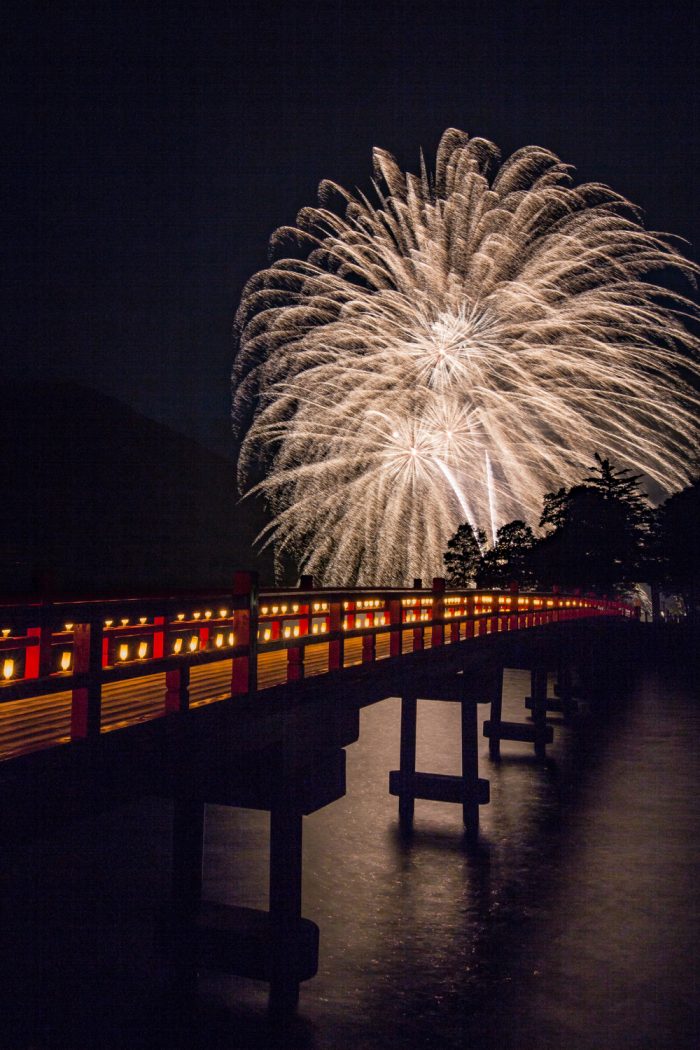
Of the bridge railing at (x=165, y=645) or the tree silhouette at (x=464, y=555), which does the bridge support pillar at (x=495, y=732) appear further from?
the tree silhouette at (x=464, y=555)

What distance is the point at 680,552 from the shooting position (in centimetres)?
8381

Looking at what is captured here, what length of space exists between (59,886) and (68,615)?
1547 centimetres

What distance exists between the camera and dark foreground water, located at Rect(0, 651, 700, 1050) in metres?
13.9

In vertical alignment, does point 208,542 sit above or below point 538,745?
above

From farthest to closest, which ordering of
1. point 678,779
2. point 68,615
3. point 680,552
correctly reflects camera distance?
point 680,552 < point 678,779 < point 68,615

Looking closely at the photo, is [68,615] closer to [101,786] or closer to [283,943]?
[101,786]

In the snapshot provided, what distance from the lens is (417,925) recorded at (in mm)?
18109

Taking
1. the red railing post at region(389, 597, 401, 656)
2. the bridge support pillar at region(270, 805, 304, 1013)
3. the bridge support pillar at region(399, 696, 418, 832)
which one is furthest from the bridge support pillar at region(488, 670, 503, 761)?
the bridge support pillar at region(270, 805, 304, 1013)

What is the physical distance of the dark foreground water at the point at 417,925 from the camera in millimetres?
13891

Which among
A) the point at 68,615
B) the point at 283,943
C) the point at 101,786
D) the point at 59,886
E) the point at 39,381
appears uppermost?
the point at 39,381

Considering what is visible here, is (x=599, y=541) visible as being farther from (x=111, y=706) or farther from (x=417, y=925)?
(x=111, y=706)

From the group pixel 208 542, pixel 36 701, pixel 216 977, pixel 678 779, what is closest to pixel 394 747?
pixel 678 779

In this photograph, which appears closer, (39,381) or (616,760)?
(616,760)

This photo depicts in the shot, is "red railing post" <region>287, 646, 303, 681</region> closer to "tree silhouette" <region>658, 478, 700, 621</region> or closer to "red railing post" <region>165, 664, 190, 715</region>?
"red railing post" <region>165, 664, 190, 715</region>
